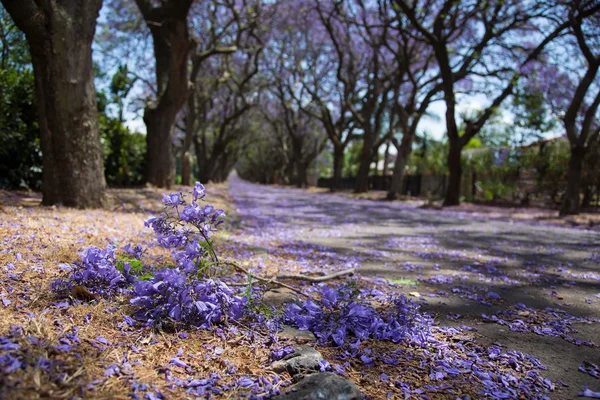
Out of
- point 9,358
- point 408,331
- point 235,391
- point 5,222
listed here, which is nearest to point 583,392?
point 408,331

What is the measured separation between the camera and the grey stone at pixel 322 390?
1479mm

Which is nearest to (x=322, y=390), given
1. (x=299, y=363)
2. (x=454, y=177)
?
(x=299, y=363)

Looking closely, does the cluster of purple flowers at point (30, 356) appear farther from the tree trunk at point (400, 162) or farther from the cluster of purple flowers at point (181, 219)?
the tree trunk at point (400, 162)

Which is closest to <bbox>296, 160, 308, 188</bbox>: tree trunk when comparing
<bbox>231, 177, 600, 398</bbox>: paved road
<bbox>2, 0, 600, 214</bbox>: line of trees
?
<bbox>2, 0, 600, 214</bbox>: line of trees

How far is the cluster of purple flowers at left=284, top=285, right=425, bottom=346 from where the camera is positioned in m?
2.13

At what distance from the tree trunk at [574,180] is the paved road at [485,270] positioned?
410cm

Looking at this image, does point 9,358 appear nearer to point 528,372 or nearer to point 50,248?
point 50,248

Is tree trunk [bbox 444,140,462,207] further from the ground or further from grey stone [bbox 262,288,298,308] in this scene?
grey stone [bbox 262,288,298,308]

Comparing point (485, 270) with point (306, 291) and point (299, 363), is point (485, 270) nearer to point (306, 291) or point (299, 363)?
point (306, 291)

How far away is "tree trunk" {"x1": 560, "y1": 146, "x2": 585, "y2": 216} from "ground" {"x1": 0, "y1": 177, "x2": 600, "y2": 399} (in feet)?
21.9

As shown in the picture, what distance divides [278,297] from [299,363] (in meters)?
1.07

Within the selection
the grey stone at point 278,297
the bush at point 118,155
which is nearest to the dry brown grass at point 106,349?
the grey stone at point 278,297

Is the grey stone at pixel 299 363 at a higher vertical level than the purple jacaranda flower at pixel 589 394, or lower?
higher

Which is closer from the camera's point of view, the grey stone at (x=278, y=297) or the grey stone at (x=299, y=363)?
the grey stone at (x=299, y=363)
